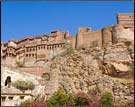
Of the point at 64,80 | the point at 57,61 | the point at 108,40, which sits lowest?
the point at 64,80

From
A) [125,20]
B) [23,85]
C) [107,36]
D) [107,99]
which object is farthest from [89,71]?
[125,20]

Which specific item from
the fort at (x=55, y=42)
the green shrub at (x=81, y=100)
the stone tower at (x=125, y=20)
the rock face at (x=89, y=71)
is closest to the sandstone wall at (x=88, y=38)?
the fort at (x=55, y=42)

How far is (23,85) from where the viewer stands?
2575 cm

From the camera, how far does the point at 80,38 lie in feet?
116

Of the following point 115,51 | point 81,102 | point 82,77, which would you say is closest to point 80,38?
point 115,51

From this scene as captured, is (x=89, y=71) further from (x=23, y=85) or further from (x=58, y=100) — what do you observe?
(x=23, y=85)

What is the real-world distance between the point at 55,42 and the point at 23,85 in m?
14.1

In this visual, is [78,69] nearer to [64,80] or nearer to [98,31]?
[64,80]

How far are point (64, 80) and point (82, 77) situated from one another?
155cm

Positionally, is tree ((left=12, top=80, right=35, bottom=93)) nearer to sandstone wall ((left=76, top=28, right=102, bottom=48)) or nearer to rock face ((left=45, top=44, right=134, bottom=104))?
rock face ((left=45, top=44, right=134, bottom=104))

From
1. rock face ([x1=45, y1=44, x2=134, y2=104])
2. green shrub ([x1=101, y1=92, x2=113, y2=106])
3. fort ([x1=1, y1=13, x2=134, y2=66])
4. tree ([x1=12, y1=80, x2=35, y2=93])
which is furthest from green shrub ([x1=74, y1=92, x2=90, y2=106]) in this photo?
fort ([x1=1, y1=13, x2=134, y2=66])

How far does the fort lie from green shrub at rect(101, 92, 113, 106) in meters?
11.1

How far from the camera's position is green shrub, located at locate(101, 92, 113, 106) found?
68.7ft

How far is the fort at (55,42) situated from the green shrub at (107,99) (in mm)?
11103
